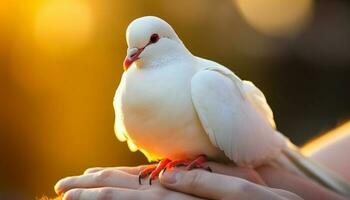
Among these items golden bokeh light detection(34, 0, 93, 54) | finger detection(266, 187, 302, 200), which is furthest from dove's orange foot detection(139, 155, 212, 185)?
golden bokeh light detection(34, 0, 93, 54)

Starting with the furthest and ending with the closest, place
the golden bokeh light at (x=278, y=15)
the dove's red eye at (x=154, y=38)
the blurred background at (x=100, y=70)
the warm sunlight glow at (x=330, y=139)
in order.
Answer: the golden bokeh light at (x=278, y=15) < the blurred background at (x=100, y=70) < the warm sunlight glow at (x=330, y=139) < the dove's red eye at (x=154, y=38)

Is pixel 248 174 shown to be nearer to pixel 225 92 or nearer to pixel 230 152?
pixel 230 152

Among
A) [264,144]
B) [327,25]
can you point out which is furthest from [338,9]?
[264,144]

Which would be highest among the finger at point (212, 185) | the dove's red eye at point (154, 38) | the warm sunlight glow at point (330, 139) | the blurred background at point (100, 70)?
the dove's red eye at point (154, 38)

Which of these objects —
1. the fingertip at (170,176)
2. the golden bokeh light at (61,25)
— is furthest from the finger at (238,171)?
the golden bokeh light at (61,25)

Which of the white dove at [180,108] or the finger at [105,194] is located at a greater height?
the white dove at [180,108]

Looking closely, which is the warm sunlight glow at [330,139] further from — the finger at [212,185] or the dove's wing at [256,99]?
the finger at [212,185]

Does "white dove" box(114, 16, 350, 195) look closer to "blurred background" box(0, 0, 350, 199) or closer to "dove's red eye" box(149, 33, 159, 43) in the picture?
"dove's red eye" box(149, 33, 159, 43)
